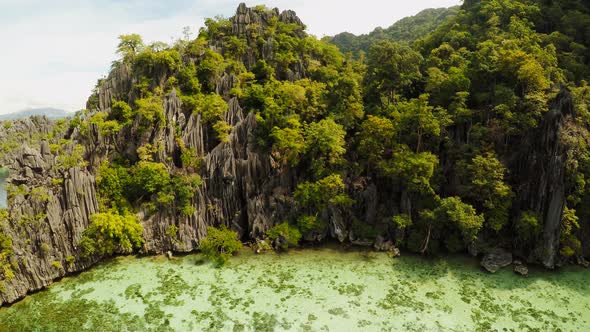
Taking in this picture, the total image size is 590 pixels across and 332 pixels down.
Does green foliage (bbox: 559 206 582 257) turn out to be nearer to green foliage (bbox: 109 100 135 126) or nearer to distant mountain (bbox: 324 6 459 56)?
green foliage (bbox: 109 100 135 126)

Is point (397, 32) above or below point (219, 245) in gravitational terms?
above

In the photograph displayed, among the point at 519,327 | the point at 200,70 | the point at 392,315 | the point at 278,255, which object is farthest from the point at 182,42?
the point at 519,327

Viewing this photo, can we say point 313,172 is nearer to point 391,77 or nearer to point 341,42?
point 391,77

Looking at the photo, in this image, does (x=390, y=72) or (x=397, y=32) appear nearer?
(x=390, y=72)

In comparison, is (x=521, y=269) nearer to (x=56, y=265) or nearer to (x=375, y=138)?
(x=375, y=138)

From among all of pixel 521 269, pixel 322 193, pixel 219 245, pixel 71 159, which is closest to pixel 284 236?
pixel 322 193

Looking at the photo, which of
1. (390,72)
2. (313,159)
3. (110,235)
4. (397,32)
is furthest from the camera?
(397,32)

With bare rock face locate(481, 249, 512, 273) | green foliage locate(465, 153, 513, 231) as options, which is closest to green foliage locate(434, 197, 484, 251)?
green foliage locate(465, 153, 513, 231)

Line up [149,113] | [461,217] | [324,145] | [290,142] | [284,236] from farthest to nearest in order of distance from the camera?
[290,142], [324,145], [149,113], [284,236], [461,217]
